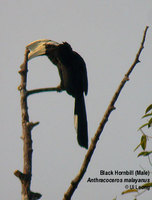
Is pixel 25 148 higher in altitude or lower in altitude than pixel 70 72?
lower

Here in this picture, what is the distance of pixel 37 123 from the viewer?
2221mm

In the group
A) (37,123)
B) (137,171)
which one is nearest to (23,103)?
(37,123)

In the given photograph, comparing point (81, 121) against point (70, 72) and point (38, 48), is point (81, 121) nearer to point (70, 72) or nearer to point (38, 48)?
point (70, 72)

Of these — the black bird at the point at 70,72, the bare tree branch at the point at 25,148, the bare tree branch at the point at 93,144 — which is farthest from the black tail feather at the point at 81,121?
the bare tree branch at the point at 93,144

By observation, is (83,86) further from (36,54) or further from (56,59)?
(36,54)

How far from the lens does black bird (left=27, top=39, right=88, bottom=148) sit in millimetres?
3512

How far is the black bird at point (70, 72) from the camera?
3.51 m

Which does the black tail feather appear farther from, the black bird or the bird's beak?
the bird's beak

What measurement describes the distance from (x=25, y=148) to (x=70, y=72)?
1.81m

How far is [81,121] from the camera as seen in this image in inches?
142

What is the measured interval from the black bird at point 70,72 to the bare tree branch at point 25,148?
1.05 m

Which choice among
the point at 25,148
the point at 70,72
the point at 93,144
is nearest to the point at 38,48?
the point at 70,72

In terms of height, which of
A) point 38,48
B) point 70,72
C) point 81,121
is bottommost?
point 81,121

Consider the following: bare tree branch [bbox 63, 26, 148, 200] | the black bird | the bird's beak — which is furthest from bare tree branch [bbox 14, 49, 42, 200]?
the black bird
